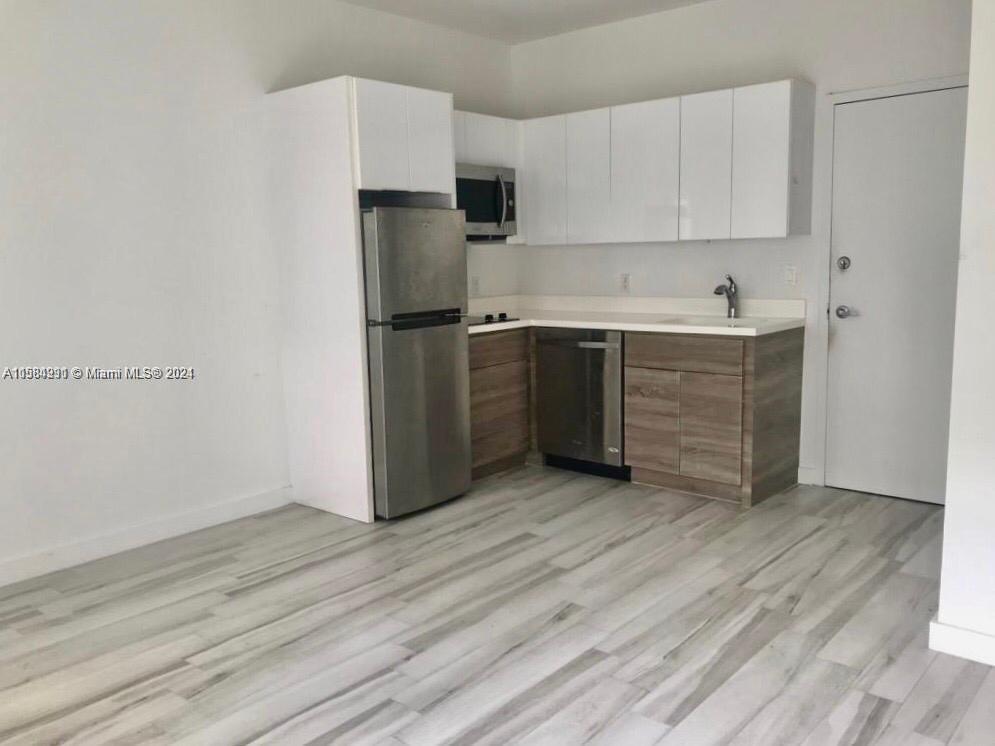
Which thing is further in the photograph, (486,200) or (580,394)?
(486,200)

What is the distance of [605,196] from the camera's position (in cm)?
489

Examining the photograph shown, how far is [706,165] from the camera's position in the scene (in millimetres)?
4449

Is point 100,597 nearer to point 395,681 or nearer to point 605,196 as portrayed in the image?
point 395,681

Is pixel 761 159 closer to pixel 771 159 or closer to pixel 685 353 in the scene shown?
pixel 771 159

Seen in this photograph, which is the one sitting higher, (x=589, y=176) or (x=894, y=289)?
(x=589, y=176)

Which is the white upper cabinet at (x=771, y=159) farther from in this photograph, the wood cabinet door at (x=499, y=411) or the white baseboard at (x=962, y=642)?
the white baseboard at (x=962, y=642)

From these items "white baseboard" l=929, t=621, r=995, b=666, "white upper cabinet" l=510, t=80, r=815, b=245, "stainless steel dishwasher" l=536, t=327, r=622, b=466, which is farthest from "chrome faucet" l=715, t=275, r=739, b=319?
"white baseboard" l=929, t=621, r=995, b=666

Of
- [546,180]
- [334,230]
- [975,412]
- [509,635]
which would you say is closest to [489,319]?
[546,180]

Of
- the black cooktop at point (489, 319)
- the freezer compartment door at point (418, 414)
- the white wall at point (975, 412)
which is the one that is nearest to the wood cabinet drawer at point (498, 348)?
the black cooktop at point (489, 319)

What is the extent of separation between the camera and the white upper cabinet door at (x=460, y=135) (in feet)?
15.8

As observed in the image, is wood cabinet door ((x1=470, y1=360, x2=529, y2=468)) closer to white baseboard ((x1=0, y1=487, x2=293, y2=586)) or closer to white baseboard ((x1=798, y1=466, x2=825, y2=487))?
white baseboard ((x1=0, y1=487, x2=293, y2=586))

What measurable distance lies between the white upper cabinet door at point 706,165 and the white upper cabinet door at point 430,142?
4.20 feet

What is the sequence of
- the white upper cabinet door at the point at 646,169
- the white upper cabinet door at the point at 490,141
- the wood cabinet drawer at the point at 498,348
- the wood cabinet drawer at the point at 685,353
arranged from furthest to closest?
the white upper cabinet door at the point at 490,141, the wood cabinet drawer at the point at 498,348, the white upper cabinet door at the point at 646,169, the wood cabinet drawer at the point at 685,353

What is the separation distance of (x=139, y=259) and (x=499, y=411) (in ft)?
6.91
